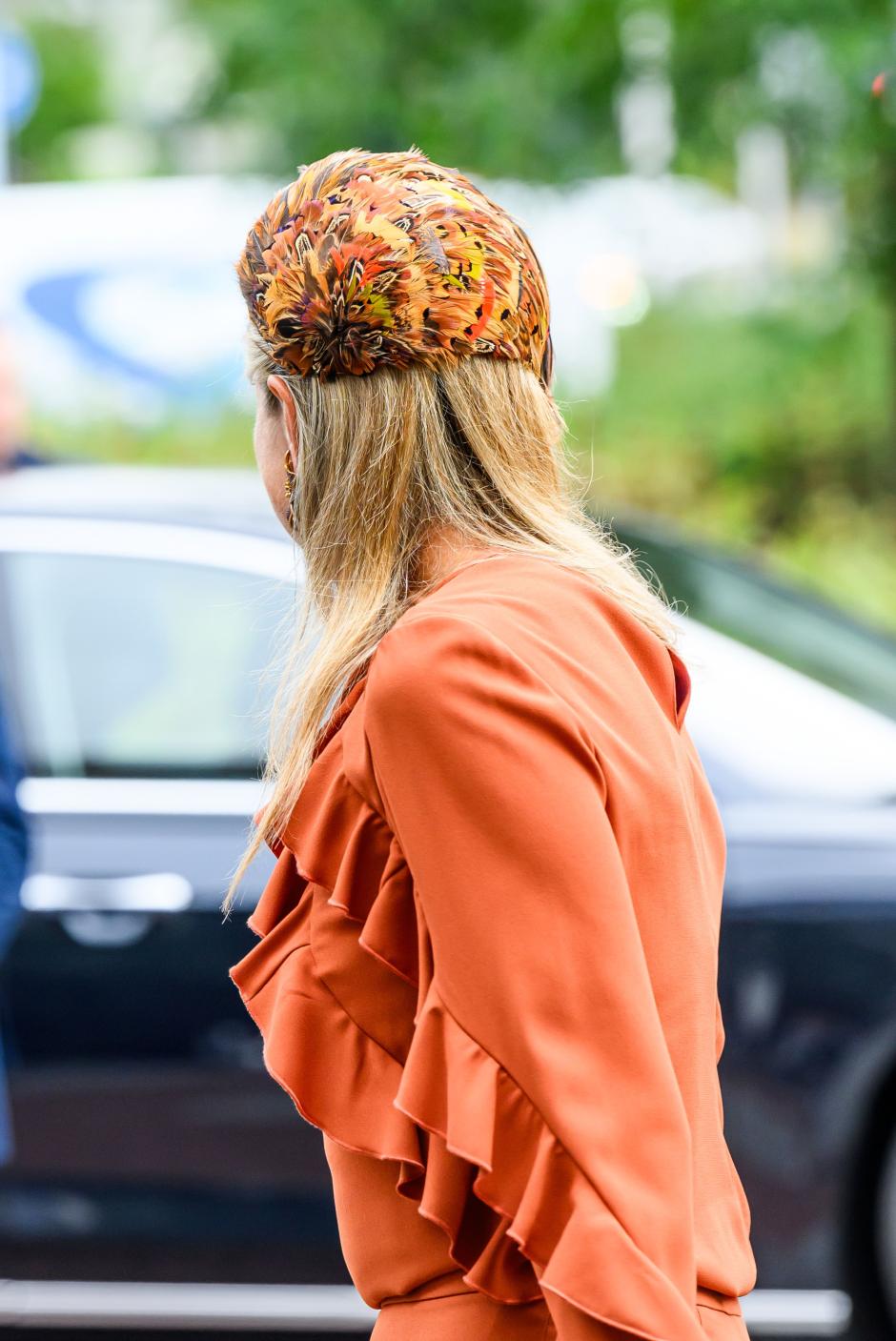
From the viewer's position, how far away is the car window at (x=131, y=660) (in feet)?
11.3

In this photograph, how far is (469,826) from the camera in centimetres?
116

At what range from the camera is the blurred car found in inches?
123

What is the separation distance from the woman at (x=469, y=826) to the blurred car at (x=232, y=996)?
165 centimetres

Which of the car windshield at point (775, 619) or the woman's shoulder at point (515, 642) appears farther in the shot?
the car windshield at point (775, 619)

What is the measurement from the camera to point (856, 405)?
1193 centimetres

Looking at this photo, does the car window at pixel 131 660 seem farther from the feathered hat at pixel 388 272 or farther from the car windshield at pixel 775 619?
the feathered hat at pixel 388 272

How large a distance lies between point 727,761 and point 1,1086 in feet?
4.87

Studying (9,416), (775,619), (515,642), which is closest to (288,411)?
(515,642)

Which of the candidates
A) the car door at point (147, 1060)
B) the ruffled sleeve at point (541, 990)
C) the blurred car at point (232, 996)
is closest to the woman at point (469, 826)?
the ruffled sleeve at point (541, 990)

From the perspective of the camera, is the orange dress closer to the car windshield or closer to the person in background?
the car windshield

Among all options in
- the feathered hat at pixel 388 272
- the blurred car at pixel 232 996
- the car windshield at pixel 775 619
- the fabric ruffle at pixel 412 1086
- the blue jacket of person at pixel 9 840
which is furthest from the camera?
the car windshield at pixel 775 619

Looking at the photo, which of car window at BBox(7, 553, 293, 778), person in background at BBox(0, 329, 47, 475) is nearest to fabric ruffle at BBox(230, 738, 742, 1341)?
car window at BBox(7, 553, 293, 778)

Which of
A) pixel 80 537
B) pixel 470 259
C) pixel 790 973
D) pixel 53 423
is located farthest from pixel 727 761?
pixel 53 423

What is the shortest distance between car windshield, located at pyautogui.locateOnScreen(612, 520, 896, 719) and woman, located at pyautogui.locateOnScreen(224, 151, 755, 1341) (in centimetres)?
207
